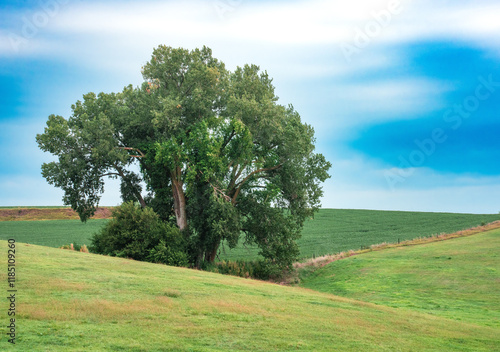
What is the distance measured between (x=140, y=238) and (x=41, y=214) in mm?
67669

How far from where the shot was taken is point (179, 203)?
39.1 meters

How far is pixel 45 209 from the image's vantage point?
95062 millimetres

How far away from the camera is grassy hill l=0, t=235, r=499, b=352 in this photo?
36.9 ft

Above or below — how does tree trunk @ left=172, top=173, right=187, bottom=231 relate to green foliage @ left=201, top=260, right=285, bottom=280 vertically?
above

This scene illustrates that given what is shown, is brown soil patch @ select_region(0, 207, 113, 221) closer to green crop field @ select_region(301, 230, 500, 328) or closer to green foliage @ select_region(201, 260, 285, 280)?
green foliage @ select_region(201, 260, 285, 280)

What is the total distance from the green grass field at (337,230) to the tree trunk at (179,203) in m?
10.2

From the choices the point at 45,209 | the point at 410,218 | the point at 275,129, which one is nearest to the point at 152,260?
the point at 275,129

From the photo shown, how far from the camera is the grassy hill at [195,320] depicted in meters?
11.2

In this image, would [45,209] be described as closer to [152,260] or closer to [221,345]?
[152,260]

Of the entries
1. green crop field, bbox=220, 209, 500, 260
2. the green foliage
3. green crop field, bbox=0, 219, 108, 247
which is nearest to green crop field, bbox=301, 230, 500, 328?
the green foliage

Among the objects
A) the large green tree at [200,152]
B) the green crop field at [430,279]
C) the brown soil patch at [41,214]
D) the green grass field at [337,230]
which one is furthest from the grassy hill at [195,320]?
the brown soil patch at [41,214]

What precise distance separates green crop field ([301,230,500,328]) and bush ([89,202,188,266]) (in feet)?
37.0

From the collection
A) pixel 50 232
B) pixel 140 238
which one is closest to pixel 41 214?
pixel 50 232

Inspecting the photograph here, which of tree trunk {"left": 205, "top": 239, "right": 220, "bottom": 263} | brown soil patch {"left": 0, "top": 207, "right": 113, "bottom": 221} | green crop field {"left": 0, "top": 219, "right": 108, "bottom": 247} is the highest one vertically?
brown soil patch {"left": 0, "top": 207, "right": 113, "bottom": 221}
